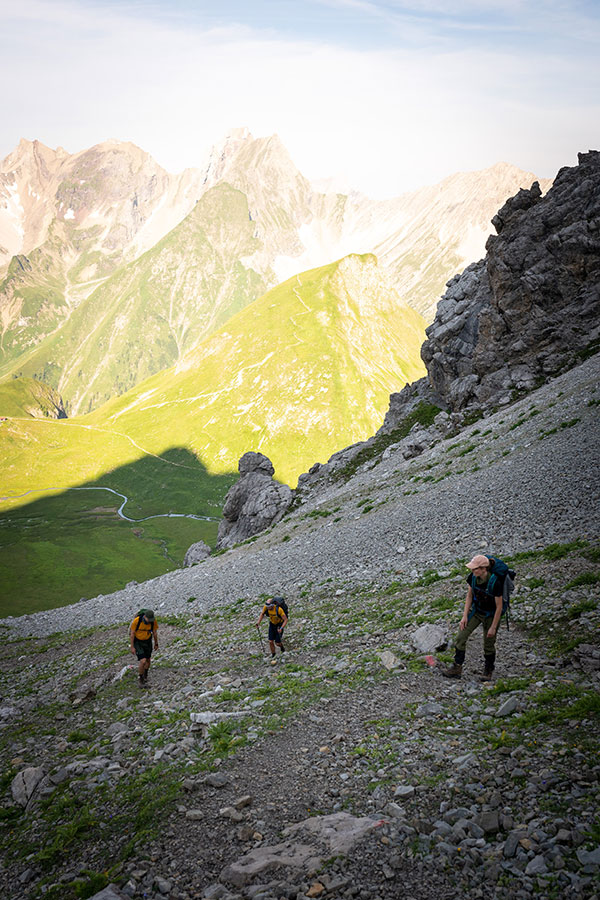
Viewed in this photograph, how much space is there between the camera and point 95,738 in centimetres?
1534

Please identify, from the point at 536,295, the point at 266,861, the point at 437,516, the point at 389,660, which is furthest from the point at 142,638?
the point at 536,295

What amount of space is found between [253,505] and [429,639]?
55519mm

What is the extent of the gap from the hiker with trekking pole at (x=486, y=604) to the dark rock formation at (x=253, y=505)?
5211 cm

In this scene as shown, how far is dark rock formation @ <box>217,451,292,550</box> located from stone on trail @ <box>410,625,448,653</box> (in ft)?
161

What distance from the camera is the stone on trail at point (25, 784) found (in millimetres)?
12789

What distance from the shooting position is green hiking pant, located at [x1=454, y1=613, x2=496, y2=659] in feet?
45.2

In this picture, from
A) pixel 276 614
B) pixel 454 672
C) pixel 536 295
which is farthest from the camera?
pixel 536 295

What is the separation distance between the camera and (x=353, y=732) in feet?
41.5

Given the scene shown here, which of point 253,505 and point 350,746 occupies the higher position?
point 253,505

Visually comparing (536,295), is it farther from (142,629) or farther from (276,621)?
(142,629)

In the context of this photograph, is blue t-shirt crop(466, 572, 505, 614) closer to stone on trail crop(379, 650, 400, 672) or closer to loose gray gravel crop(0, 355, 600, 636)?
stone on trail crop(379, 650, 400, 672)

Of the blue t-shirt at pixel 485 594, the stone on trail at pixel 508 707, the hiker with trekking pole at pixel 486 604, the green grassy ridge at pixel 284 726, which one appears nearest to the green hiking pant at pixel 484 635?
the hiker with trekking pole at pixel 486 604

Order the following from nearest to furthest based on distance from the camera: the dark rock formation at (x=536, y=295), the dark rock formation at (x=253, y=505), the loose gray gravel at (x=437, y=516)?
the loose gray gravel at (x=437, y=516), the dark rock formation at (x=536, y=295), the dark rock formation at (x=253, y=505)

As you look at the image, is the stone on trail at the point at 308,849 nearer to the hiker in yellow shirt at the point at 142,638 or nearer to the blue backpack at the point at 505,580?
the blue backpack at the point at 505,580
